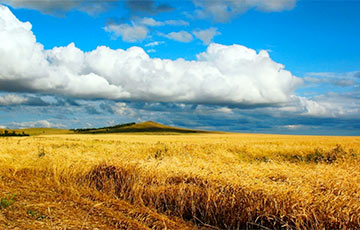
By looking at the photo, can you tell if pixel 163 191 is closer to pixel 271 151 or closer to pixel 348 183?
pixel 348 183

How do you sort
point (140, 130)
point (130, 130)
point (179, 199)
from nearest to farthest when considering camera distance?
point (179, 199) → point (140, 130) → point (130, 130)

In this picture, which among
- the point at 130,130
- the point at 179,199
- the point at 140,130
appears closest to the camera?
the point at 179,199

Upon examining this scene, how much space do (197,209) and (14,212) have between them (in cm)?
466

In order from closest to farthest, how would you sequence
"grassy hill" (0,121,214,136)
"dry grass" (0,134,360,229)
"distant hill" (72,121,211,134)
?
1. "dry grass" (0,134,360,229)
2. "grassy hill" (0,121,214,136)
3. "distant hill" (72,121,211,134)

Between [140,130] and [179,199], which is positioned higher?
[140,130]

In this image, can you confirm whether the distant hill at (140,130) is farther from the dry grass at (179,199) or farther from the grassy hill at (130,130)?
the dry grass at (179,199)

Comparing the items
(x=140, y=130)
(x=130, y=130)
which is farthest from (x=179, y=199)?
(x=130, y=130)

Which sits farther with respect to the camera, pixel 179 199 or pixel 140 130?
pixel 140 130

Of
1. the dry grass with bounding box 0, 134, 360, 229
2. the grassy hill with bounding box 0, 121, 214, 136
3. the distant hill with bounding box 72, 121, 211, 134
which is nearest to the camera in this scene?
the dry grass with bounding box 0, 134, 360, 229

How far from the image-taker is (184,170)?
9.96 metres

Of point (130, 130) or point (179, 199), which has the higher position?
point (130, 130)

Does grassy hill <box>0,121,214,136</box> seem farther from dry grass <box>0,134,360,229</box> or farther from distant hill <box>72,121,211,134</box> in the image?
dry grass <box>0,134,360,229</box>

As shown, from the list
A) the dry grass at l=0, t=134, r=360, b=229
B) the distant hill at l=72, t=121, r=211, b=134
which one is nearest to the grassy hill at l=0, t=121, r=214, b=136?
the distant hill at l=72, t=121, r=211, b=134

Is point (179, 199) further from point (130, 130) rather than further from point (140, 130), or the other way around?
point (130, 130)
